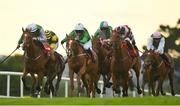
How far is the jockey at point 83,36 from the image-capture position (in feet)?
66.8

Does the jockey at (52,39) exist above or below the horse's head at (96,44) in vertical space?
above

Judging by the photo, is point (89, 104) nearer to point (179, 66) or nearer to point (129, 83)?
point (129, 83)

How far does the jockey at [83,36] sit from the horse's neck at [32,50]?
0.94 m

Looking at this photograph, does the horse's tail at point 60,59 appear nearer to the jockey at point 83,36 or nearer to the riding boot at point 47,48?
the riding boot at point 47,48

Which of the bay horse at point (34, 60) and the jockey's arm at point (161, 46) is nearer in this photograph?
the bay horse at point (34, 60)

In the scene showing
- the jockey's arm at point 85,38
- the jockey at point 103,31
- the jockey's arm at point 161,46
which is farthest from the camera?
the jockey at point 103,31

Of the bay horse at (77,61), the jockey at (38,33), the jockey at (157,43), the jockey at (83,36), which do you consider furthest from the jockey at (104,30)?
the bay horse at (77,61)

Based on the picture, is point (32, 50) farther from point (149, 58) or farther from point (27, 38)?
point (149, 58)

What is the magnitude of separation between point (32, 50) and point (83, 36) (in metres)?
1.28

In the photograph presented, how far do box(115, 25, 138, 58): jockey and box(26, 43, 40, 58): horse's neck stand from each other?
2.06 metres

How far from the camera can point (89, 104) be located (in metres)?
14.3

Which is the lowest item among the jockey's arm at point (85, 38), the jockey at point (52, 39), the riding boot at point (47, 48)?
the riding boot at point (47, 48)

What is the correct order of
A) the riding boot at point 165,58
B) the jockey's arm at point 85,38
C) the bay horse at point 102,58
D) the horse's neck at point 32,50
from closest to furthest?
1. the horse's neck at point 32,50
2. the jockey's arm at point 85,38
3. the riding boot at point 165,58
4. the bay horse at point 102,58

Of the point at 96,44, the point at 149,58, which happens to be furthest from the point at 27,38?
the point at 149,58
